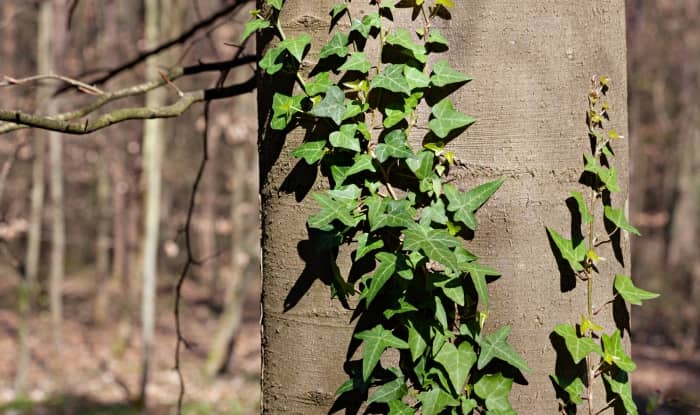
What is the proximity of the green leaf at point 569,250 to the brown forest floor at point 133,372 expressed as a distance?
5.10 m

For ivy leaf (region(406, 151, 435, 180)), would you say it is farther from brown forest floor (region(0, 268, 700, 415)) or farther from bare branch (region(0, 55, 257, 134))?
brown forest floor (region(0, 268, 700, 415))

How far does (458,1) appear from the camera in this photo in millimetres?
1242

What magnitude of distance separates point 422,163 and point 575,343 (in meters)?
0.44

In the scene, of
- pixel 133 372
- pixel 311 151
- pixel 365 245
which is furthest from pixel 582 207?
pixel 133 372

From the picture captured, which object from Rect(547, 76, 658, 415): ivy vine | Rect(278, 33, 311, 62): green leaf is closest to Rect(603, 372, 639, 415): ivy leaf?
Rect(547, 76, 658, 415): ivy vine

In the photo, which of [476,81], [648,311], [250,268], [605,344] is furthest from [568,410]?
[648,311]

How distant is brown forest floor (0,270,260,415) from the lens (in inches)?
302

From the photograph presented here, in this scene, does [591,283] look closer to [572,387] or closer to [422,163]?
[572,387]

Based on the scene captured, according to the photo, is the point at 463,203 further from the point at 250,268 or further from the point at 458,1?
the point at 250,268

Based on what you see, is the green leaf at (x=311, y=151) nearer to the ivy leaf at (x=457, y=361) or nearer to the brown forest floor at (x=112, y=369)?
the ivy leaf at (x=457, y=361)

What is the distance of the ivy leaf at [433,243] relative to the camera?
44.4 inches

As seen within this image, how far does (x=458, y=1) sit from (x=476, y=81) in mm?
161

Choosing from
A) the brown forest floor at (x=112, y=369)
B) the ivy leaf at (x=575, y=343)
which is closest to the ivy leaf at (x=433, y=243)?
the ivy leaf at (x=575, y=343)

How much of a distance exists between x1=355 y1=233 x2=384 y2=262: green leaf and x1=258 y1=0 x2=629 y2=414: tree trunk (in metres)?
0.04
